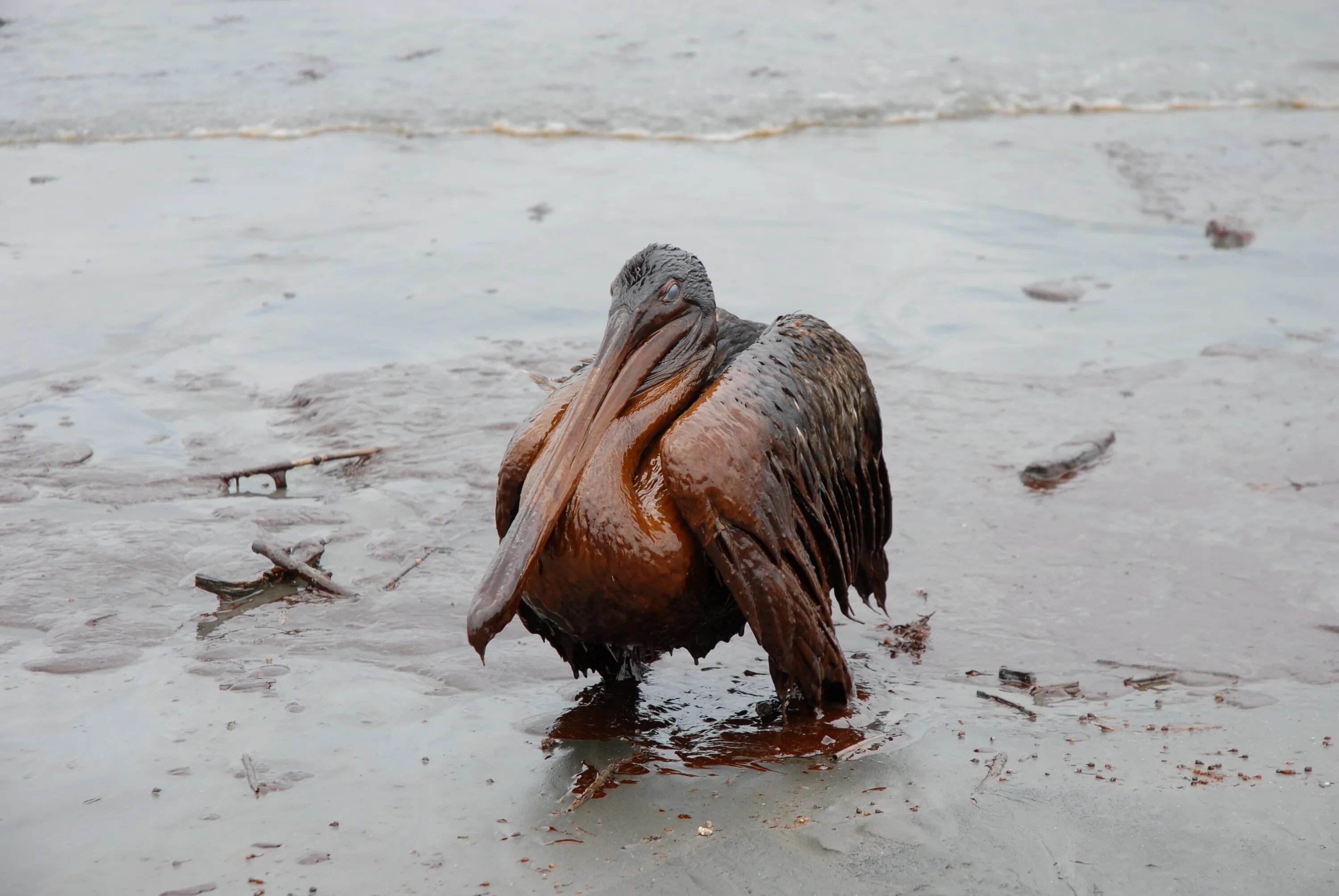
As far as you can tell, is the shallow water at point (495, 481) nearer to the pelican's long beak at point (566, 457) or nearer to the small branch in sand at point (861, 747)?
the small branch in sand at point (861, 747)

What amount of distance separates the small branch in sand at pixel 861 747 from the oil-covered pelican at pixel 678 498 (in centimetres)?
24

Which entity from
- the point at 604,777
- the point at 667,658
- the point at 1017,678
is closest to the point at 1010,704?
the point at 1017,678

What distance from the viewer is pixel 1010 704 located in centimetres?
491

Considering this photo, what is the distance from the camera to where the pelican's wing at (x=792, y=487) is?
14.0 feet

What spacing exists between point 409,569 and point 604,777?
2.05 metres

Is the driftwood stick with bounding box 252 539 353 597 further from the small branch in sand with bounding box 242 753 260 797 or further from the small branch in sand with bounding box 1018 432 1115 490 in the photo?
the small branch in sand with bounding box 1018 432 1115 490

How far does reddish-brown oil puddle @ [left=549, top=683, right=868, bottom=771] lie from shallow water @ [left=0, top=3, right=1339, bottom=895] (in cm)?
2

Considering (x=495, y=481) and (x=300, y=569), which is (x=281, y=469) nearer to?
(x=495, y=481)

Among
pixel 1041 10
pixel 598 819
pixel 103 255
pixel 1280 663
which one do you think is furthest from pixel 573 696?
pixel 1041 10

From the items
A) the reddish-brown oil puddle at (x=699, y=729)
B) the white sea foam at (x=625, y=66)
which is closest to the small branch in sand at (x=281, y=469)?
the reddish-brown oil puddle at (x=699, y=729)

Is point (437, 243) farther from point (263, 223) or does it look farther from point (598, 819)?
point (598, 819)

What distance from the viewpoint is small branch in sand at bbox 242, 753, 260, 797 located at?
164 inches

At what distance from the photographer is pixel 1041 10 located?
21984mm

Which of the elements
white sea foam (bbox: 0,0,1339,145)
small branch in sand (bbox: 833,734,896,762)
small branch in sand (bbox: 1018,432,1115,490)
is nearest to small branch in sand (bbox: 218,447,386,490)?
small branch in sand (bbox: 833,734,896,762)
